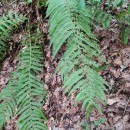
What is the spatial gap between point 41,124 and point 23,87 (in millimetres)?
597

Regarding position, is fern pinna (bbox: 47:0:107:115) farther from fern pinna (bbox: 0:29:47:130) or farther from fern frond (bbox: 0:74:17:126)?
fern frond (bbox: 0:74:17:126)

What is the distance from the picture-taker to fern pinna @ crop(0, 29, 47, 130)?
383 cm

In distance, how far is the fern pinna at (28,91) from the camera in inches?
151

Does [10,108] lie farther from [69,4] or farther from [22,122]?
[69,4]

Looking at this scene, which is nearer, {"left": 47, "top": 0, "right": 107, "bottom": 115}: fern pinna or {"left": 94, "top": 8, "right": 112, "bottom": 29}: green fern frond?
{"left": 47, "top": 0, "right": 107, "bottom": 115}: fern pinna

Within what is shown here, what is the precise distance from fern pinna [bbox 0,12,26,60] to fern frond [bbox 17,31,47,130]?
34 cm

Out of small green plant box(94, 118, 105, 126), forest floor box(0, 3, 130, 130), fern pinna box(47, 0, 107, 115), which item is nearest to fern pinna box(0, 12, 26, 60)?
forest floor box(0, 3, 130, 130)

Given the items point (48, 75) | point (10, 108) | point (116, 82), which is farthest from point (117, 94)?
point (10, 108)

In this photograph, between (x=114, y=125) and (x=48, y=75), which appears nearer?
(x=114, y=125)

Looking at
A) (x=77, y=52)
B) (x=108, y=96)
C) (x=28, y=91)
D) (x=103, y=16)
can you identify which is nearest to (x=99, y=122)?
(x=108, y=96)

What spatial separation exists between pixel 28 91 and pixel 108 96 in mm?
1067

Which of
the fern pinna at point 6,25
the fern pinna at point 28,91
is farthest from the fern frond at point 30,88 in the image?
the fern pinna at point 6,25

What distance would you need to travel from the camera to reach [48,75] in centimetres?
426

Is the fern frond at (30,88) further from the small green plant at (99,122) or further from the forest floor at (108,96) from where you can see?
the small green plant at (99,122)
